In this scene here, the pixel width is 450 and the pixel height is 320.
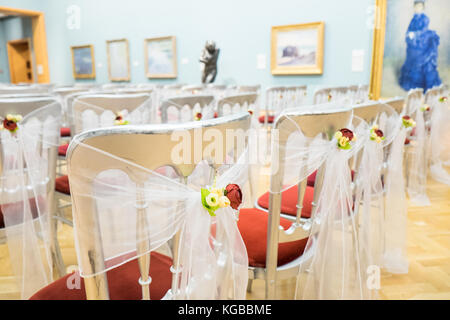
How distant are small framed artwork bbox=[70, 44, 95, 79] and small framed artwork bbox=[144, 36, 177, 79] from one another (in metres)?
2.04

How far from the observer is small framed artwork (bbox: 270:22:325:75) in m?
5.28

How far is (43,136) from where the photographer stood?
128 centimetres

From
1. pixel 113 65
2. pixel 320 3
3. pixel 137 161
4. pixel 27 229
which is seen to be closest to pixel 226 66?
pixel 320 3

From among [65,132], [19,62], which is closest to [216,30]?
[65,132]

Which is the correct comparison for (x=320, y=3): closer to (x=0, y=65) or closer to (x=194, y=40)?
(x=194, y=40)

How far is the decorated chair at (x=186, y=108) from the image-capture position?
1.74 meters

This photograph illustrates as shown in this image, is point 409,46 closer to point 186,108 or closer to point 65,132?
point 186,108

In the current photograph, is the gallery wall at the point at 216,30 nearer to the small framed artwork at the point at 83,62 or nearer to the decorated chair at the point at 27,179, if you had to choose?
the small framed artwork at the point at 83,62

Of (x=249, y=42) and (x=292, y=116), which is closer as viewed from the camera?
(x=292, y=116)

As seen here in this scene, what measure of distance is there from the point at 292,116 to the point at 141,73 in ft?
23.7

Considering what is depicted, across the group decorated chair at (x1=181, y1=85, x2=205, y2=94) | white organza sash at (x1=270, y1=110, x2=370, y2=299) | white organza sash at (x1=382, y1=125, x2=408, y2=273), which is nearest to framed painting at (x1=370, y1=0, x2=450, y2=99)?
decorated chair at (x1=181, y1=85, x2=205, y2=94)

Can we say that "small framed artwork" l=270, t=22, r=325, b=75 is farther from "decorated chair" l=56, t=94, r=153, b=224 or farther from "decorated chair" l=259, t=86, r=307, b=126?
"decorated chair" l=56, t=94, r=153, b=224

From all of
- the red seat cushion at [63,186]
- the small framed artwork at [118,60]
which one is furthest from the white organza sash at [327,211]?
the small framed artwork at [118,60]

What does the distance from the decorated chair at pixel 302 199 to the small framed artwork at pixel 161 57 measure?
247 inches
